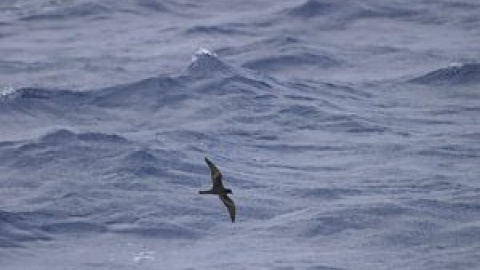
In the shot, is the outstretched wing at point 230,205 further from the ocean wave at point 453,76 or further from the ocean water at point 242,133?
the ocean wave at point 453,76

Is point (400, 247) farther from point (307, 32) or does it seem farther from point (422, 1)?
point (422, 1)

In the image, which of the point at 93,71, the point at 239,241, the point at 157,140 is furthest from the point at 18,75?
the point at 239,241

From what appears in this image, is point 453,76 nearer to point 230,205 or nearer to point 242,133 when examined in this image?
point 242,133

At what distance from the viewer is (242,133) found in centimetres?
4703

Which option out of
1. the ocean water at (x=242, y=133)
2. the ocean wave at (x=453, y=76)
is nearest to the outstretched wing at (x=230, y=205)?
the ocean water at (x=242, y=133)

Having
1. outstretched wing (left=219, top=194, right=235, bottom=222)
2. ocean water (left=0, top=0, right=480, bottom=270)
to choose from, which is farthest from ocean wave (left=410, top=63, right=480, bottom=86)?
outstretched wing (left=219, top=194, right=235, bottom=222)

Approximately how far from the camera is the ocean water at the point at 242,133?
38.9 meters

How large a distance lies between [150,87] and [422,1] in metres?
15.8

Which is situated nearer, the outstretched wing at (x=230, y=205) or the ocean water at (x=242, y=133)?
the outstretched wing at (x=230, y=205)

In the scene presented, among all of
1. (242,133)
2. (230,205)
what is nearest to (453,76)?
(242,133)

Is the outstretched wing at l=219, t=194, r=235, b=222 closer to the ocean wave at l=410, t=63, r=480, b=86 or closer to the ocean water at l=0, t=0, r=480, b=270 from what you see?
the ocean water at l=0, t=0, r=480, b=270

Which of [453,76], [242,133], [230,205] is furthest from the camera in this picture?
[453,76]

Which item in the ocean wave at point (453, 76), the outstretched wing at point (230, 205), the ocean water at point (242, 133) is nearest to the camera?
the outstretched wing at point (230, 205)

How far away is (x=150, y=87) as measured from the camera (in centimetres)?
5138
